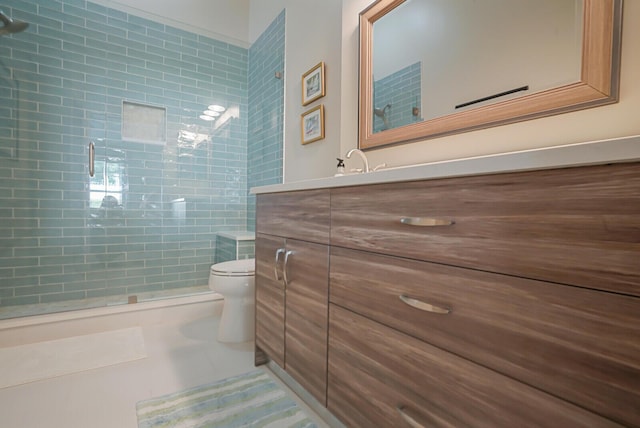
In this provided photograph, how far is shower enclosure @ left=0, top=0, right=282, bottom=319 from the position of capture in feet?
7.13

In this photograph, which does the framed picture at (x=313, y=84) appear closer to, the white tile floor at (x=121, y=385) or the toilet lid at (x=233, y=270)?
the toilet lid at (x=233, y=270)

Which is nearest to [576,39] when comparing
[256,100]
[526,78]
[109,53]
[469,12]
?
[526,78]

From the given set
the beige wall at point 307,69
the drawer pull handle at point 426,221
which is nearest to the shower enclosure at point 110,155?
the beige wall at point 307,69

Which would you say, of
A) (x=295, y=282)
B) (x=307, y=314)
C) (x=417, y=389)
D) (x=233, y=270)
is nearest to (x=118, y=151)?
(x=233, y=270)

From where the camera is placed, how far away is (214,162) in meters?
2.87

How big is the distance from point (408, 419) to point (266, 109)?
2508 mm

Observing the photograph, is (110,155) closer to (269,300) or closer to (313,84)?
(313,84)

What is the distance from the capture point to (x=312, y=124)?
1.85m

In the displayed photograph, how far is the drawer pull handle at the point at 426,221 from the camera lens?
674mm

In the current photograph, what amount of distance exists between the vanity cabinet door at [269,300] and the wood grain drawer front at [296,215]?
72 millimetres

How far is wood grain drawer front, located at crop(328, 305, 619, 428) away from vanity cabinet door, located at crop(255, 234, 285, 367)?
1.22ft

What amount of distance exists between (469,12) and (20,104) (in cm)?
301

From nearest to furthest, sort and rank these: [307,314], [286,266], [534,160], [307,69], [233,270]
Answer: [534,160], [307,314], [286,266], [233,270], [307,69]

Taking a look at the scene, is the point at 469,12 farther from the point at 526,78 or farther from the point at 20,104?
the point at 20,104
